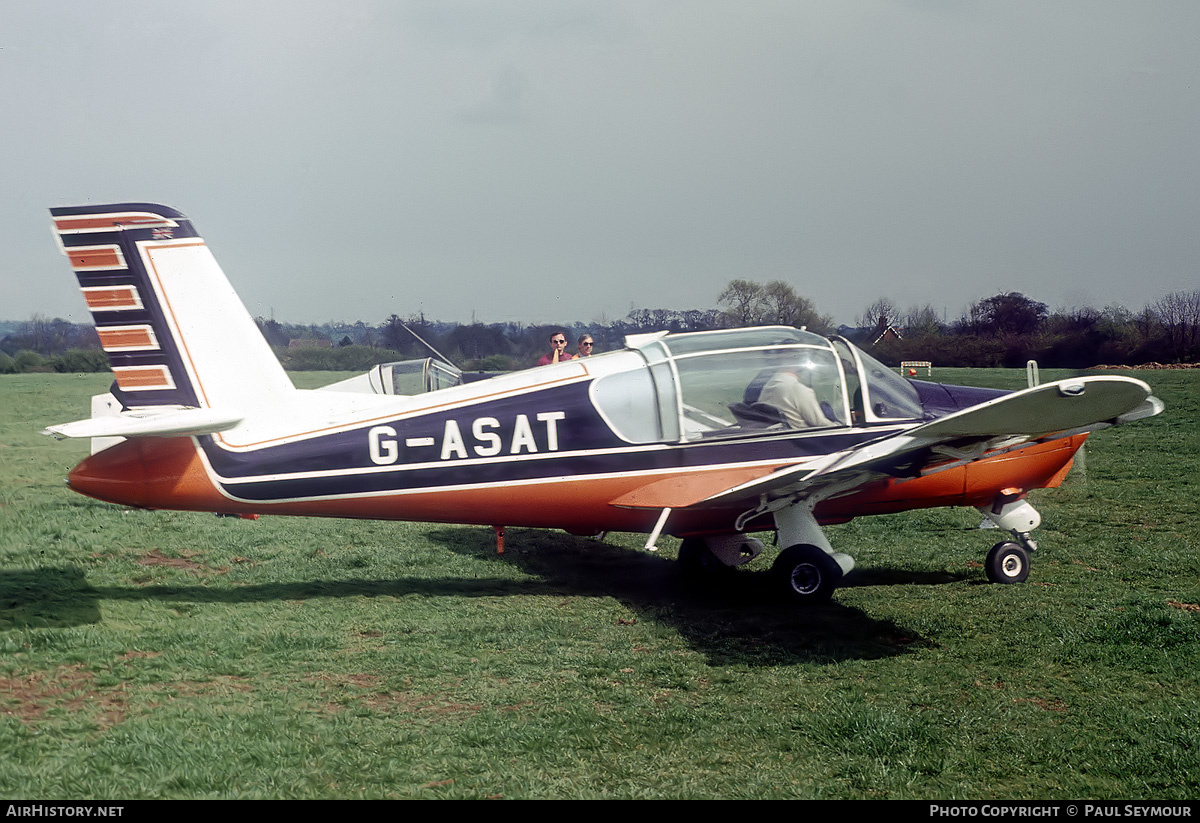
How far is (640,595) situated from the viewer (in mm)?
8383

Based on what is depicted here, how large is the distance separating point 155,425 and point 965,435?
5.86 metres

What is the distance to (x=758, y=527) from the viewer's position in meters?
8.14

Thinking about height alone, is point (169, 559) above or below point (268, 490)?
below

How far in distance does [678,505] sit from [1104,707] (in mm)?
3287

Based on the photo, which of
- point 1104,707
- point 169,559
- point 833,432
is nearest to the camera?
point 1104,707

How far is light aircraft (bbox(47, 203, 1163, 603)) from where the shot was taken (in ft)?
23.9

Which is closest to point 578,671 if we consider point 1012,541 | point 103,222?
point 1012,541

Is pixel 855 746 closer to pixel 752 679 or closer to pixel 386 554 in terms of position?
pixel 752 679

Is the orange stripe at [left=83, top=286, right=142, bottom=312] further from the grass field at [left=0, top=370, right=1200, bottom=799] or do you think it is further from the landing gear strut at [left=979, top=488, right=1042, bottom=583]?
the landing gear strut at [left=979, top=488, right=1042, bottom=583]

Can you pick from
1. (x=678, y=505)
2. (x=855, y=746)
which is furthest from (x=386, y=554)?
(x=855, y=746)

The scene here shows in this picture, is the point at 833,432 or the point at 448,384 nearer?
the point at 833,432

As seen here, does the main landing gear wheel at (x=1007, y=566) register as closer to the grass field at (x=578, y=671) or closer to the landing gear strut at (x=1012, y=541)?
the landing gear strut at (x=1012, y=541)

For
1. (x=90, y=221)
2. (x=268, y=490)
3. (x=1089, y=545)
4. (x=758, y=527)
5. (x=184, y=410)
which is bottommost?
(x=1089, y=545)

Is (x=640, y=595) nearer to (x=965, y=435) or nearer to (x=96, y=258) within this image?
(x=965, y=435)
